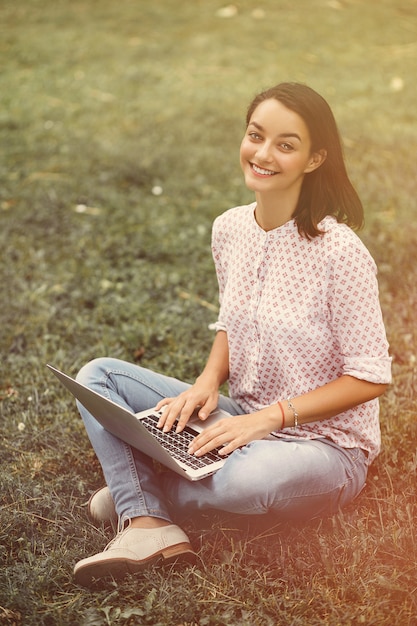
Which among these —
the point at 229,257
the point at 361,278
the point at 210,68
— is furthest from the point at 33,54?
the point at 361,278

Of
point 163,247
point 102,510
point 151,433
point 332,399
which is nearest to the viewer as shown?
point 151,433

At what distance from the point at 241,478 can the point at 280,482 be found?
0.12m

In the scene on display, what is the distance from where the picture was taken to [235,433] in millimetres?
2463

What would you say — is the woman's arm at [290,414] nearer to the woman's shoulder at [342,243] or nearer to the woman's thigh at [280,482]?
the woman's thigh at [280,482]

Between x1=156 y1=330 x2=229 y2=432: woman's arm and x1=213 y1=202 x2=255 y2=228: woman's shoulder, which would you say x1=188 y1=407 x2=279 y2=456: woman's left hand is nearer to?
x1=156 y1=330 x2=229 y2=432: woman's arm

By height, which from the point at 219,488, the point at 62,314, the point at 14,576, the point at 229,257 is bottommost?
the point at 62,314

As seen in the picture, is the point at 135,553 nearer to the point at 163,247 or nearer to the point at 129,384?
the point at 129,384

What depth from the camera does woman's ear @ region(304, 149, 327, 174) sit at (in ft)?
8.13

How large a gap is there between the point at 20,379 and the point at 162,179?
2.53m

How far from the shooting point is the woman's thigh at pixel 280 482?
238 cm

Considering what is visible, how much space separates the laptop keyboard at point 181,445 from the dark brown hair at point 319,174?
75cm

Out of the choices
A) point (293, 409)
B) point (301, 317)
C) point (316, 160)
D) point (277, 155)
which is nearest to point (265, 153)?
point (277, 155)

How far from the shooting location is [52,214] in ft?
17.3

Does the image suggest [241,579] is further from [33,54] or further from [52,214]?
[33,54]
